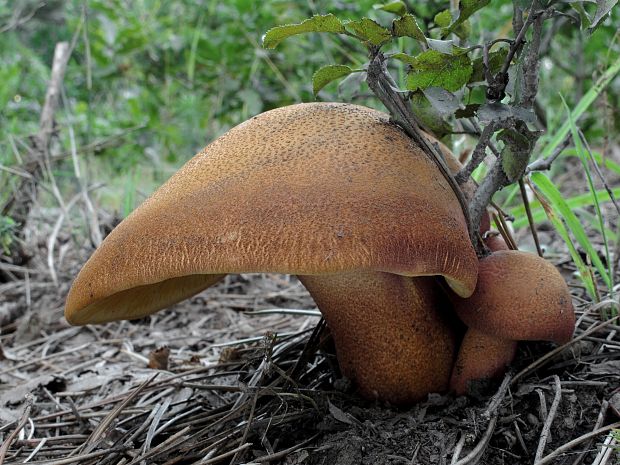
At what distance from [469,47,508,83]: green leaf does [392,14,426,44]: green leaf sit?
7.8 inches

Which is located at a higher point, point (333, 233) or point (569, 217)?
point (333, 233)

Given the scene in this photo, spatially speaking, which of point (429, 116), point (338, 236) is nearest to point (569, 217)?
point (429, 116)

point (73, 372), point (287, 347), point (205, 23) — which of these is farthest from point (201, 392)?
point (205, 23)

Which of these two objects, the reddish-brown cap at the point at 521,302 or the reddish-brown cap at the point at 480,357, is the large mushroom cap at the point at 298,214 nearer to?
the reddish-brown cap at the point at 521,302

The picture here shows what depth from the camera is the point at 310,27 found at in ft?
4.16

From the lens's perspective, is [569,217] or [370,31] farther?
[569,217]

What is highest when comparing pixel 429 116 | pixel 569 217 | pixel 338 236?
pixel 429 116

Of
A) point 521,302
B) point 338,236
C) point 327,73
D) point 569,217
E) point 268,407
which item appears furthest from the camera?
point 569,217

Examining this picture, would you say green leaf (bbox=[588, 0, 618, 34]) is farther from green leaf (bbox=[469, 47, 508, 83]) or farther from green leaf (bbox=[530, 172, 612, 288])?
green leaf (bbox=[530, 172, 612, 288])

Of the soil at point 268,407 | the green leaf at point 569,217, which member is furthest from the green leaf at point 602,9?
the soil at point 268,407

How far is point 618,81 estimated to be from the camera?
197 inches

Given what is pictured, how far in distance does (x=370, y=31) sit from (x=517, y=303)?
692 millimetres

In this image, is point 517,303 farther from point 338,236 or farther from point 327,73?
point 327,73

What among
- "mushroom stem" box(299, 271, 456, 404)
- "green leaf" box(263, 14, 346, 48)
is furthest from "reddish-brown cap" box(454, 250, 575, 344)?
"green leaf" box(263, 14, 346, 48)
